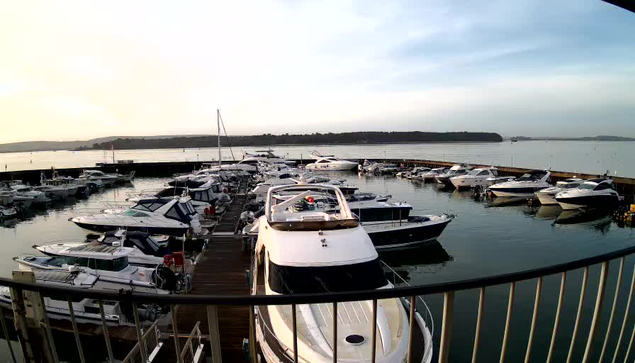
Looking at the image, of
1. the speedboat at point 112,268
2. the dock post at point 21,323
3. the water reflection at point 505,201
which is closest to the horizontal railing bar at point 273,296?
the dock post at point 21,323

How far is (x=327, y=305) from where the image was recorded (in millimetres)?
6426

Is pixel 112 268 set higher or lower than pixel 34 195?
higher

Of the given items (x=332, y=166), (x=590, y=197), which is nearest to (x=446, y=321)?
(x=590, y=197)

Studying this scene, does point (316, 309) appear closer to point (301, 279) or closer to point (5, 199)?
point (301, 279)

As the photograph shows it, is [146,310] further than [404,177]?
No

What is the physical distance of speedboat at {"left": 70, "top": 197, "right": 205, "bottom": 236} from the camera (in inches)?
688

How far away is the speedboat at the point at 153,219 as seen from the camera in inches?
688

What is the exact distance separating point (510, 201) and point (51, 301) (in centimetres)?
3274

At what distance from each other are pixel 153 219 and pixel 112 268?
732 cm

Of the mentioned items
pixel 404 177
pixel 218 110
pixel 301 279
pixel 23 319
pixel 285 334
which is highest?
pixel 218 110

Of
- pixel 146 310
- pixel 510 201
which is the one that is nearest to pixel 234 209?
pixel 146 310

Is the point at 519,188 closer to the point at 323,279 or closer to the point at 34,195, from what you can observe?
the point at 323,279

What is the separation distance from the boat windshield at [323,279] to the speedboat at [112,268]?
5284 mm

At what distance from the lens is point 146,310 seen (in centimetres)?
958
